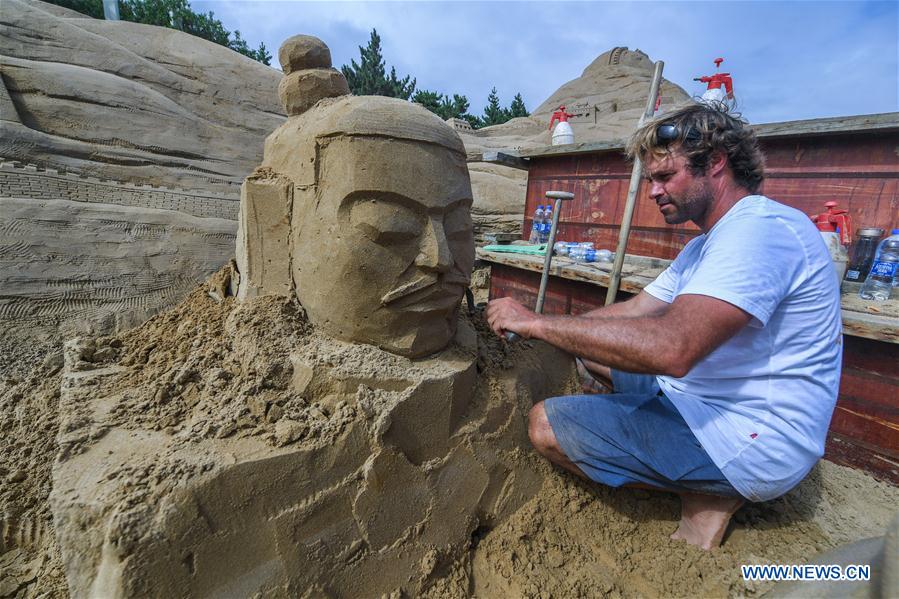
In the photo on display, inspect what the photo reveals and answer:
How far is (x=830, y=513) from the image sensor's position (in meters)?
1.90

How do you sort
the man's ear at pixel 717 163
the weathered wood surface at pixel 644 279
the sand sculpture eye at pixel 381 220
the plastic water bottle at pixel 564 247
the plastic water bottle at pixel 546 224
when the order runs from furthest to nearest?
the plastic water bottle at pixel 546 224
the plastic water bottle at pixel 564 247
the weathered wood surface at pixel 644 279
the man's ear at pixel 717 163
the sand sculpture eye at pixel 381 220

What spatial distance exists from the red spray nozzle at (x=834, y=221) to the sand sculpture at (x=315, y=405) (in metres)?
2.66

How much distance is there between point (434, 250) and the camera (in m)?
1.51

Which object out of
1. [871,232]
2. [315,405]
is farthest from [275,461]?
[871,232]

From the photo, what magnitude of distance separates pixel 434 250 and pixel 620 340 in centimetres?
70

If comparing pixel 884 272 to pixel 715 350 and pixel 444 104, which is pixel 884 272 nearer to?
pixel 715 350

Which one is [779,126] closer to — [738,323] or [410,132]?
[738,323]

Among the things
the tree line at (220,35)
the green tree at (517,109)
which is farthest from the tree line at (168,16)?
the green tree at (517,109)

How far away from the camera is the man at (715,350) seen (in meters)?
1.30

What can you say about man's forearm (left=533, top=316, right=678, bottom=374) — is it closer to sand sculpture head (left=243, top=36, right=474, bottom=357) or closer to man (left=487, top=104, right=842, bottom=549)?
man (left=487, top=104, right=842, bottom=549)

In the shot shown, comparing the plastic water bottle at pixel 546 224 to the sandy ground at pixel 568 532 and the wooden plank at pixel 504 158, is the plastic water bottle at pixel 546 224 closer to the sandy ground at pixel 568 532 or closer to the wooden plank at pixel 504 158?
the wooden plank at pixel 504 158

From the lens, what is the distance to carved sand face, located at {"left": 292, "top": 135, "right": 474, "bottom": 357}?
1.46 meters

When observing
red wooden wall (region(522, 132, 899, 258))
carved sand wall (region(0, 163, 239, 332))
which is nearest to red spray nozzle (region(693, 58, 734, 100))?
red wooden wall (region(522, 132, 899, 258))

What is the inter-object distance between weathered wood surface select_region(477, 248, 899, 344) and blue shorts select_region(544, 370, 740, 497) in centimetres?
143
